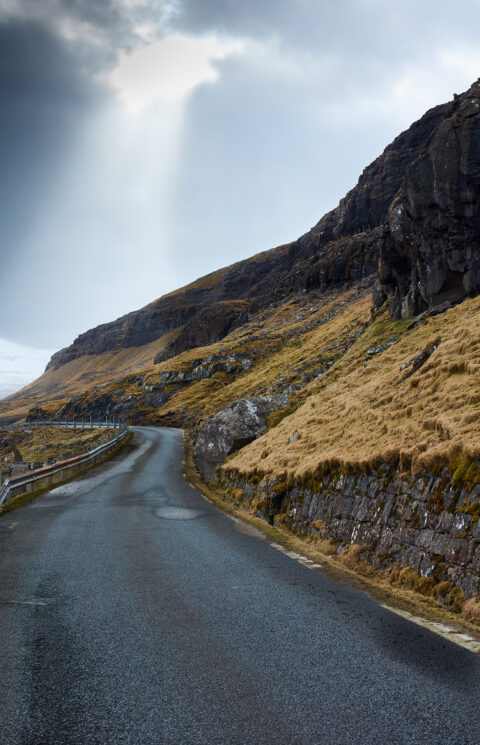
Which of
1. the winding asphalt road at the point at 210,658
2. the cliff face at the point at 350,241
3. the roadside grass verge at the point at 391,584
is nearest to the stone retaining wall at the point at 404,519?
the roadside grass verge at the point at 391,584

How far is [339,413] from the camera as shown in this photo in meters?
20.9

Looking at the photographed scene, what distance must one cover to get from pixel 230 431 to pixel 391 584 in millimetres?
21282

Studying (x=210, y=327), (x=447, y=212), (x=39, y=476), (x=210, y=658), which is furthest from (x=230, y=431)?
(x=210, y=327)

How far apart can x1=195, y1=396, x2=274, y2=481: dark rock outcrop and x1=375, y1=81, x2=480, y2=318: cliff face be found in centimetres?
1529

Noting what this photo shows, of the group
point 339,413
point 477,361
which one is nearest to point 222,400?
point 339,413

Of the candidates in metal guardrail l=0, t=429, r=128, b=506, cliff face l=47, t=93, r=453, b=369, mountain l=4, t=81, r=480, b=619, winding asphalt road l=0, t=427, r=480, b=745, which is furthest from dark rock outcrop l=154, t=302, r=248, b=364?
winding asphalt road l=0, t=427, r=480, b=745

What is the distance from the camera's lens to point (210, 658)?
577cm

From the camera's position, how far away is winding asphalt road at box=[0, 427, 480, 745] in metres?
4.31

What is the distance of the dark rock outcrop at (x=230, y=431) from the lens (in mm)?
29609

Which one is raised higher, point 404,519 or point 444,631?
point 404,519

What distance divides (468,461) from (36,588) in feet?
29.8

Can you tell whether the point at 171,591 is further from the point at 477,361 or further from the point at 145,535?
the point at 477,361

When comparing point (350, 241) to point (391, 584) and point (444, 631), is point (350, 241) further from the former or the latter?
point (444, 631)

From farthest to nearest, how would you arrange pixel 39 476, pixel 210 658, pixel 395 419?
pixel 39 476
pixel 395 419
pixel 210 658
